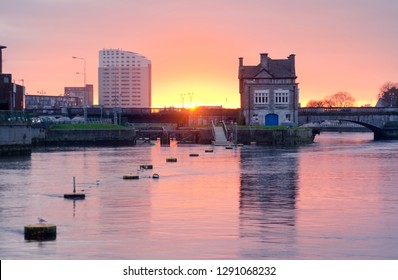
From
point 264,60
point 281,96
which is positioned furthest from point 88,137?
point 281,96

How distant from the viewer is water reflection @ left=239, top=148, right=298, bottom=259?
36.4 m

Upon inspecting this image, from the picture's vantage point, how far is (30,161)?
333 feet

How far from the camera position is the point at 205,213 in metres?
48.1

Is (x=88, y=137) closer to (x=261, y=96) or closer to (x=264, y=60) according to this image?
(x=261, y=96)

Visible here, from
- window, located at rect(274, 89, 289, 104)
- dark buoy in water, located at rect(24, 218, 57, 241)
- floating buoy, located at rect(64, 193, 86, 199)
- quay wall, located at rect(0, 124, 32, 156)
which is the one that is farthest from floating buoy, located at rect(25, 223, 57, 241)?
window, located at rect(274, 89, 289, 104)

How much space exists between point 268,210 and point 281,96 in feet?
440

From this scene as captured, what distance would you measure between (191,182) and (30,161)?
35.9 metres

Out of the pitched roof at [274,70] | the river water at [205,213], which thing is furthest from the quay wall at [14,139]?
the pitched roof at [274,70]

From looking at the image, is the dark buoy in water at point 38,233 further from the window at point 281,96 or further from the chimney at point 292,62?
the chimney at point 292,62

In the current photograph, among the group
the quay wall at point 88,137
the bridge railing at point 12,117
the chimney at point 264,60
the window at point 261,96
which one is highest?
the chimney at point 264,60

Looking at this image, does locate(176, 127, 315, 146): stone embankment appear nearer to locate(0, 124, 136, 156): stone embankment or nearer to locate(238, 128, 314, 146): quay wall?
locate(238, 128, 314, 146): quay wall

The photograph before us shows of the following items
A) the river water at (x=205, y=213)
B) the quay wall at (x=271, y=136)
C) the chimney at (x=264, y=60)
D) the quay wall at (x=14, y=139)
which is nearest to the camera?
the river water at (x=205, y=213)

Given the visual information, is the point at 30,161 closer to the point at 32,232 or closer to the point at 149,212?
the point at 149,212

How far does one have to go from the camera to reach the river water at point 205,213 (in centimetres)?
3594
